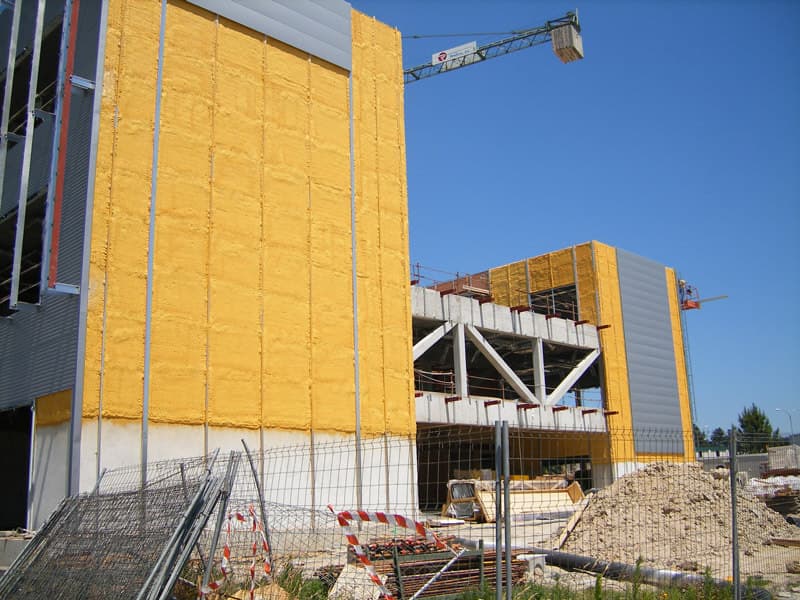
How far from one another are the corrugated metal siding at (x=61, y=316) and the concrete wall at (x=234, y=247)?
0.46 meters

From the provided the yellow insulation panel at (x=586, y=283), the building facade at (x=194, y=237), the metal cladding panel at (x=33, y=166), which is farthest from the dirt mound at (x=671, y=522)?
the yellow insulation panel at (x=586, y=283)

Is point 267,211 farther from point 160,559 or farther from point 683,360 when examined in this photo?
point 683,360

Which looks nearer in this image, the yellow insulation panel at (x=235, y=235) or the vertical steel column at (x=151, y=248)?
the vertical steel column at (x=151, y=248)

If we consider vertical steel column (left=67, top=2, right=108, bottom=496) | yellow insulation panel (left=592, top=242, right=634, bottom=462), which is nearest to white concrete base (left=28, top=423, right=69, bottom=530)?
vertical steel column (left=67, top=2, right=108, bottom=496)

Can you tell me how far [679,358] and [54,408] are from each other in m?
36.3

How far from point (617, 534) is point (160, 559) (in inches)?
476

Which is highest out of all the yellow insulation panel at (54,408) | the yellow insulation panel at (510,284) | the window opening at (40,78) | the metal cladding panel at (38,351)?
the window opening at (40,78)

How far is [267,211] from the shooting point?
22.5 m

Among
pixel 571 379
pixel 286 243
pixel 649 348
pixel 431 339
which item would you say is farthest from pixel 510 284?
pixel 286 243

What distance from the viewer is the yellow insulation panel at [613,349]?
39594 mm

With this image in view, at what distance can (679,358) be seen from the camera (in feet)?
147

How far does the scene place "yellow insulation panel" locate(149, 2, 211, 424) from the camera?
19625 millimetres

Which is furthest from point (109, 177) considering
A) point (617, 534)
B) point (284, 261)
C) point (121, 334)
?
point (617, 534)

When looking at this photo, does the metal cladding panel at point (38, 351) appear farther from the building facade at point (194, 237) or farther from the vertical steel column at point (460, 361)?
the vertical steel column at point (460, 361)
